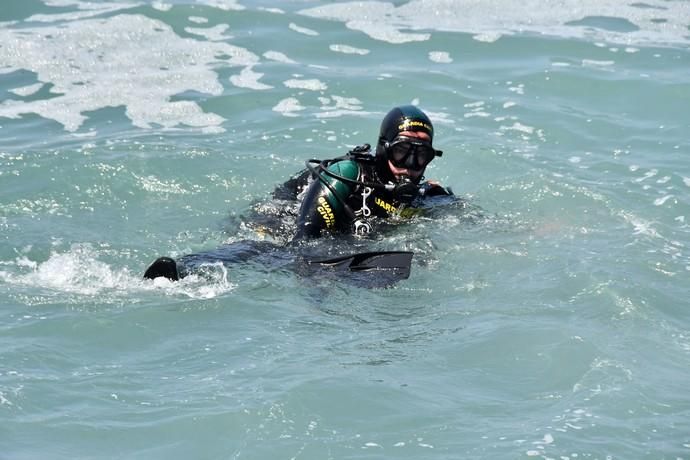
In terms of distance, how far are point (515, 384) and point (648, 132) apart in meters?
5.83

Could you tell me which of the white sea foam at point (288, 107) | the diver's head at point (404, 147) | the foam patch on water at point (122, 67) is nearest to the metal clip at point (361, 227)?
the diver's head at point (404, 147)

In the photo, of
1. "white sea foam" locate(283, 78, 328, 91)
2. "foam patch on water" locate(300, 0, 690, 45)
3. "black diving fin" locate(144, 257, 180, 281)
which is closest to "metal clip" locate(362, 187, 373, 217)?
"black diving fin" locate(144, 257, 180, 281)

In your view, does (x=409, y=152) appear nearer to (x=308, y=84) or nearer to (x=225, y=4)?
(x=308, y=84)

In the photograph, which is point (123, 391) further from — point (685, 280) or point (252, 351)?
point (685, 280)

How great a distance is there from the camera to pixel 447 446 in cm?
480

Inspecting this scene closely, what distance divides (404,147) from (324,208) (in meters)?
0.80

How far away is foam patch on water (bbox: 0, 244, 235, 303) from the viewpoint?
6535 millimetres

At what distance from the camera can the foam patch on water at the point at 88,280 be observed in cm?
654

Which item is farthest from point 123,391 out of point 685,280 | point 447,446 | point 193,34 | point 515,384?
point 193,34

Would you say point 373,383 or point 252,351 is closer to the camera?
point 373,383

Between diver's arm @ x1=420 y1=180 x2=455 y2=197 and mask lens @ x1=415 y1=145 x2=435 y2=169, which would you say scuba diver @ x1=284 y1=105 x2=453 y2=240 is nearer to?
mask lens @ x1=415 y1=145 x2=435 y2=169

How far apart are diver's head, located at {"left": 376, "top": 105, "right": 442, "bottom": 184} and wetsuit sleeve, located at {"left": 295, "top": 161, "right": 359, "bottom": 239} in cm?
43

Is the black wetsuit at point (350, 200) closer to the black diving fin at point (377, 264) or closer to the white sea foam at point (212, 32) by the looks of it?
the black diving fin at point (377, 264)

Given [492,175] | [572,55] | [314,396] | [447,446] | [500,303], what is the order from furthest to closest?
[572,55] → [492,175] → [500,303] → [314,396] → [447,446]
